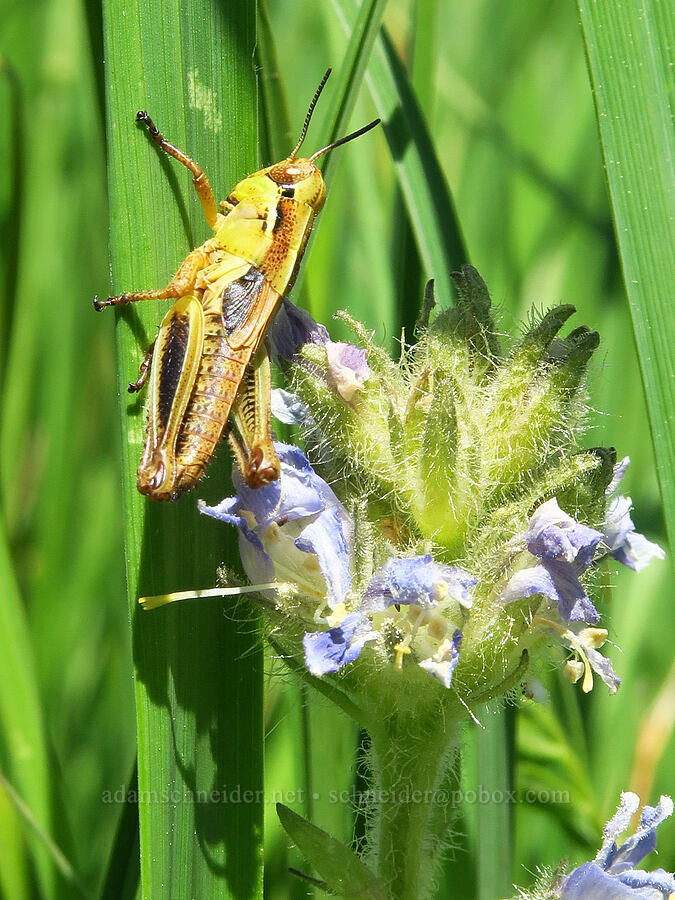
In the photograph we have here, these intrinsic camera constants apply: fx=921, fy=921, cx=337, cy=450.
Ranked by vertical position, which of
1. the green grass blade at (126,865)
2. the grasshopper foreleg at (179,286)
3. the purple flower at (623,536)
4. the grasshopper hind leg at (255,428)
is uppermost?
the grasshopper foreleg at (179,286)

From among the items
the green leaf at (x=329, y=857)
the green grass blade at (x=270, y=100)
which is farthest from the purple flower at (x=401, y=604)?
the green grass blade at (x=270, y=100)

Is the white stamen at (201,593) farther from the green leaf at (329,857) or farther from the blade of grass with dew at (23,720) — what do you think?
the blade of grass with dew at (23,720)

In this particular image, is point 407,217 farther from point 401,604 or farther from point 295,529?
point 401,604

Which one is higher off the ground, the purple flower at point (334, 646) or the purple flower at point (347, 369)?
the purple flower at point (347, 369)

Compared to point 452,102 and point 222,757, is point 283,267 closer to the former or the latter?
point 222,757

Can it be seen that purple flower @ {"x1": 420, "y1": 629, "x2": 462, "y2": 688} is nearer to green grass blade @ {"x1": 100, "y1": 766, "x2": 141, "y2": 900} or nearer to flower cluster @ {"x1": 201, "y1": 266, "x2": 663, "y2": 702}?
flower cluster @ {"x1": 201, "y1": 266, "x2": 663, "y2": 702}

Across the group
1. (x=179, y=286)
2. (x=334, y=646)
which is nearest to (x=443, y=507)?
(x=334, y=646)

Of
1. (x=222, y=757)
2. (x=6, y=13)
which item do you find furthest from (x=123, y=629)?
(x=6, y=13)

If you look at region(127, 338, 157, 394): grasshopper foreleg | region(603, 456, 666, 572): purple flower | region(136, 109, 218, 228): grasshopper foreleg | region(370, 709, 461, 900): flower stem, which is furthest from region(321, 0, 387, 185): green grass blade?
region(370, 709, 461, 900): flower stem
